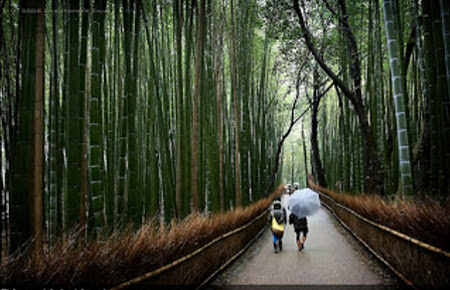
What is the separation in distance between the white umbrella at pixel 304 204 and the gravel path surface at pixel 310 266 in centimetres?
52

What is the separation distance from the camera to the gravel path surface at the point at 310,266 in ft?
12.6

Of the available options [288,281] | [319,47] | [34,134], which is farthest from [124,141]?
[319,47]

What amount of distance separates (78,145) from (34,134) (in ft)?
1.49

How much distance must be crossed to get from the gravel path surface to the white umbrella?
0.52 metres

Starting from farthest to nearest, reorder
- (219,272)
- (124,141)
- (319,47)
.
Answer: (319,47)
(219,272)
(124,141)

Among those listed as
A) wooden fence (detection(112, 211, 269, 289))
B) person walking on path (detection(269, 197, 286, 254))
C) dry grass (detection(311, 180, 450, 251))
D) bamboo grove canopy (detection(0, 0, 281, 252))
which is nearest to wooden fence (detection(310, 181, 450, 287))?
dry grass (detection(311, 180, 450, 251))

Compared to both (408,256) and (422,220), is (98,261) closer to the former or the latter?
(422,220)

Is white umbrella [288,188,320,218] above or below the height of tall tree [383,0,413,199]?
below

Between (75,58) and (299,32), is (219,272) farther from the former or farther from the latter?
(299,32)

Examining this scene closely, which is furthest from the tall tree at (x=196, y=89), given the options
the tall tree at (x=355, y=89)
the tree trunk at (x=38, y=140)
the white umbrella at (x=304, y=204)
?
the tall tree at (x=355, y=89)

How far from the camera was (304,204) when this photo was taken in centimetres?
585

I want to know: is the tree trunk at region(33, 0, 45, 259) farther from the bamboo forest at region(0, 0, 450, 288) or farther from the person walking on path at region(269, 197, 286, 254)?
the person walking on path at region(269, 197, 286, 254)

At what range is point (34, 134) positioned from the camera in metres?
2.40

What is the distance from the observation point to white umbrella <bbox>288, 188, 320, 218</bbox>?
5.83m
